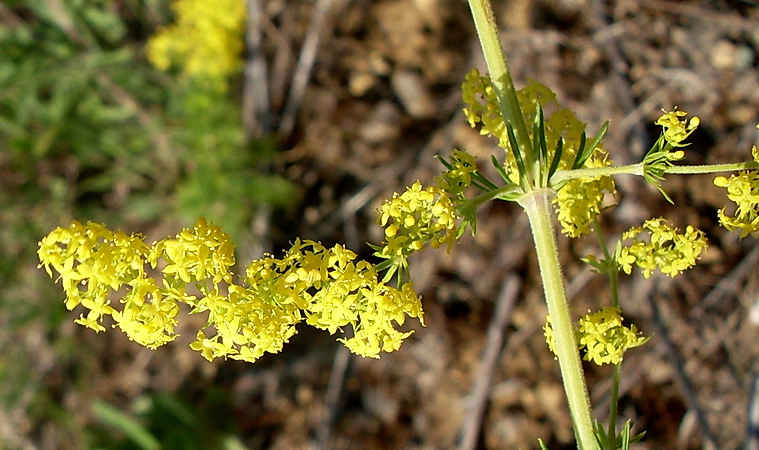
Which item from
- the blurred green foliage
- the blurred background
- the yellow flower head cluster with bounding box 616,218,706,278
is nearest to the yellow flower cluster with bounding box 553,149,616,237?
the yellow flower head cluster with bounding box 616,218,706,278

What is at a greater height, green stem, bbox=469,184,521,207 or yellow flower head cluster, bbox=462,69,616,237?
yellow flower head cluster, bbox=462,69,616,237

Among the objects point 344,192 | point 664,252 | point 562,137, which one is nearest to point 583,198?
point 562,137

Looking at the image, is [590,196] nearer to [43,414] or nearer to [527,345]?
[527,345]

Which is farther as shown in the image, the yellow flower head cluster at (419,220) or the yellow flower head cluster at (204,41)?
the yellow flower head cluster at (204,41)

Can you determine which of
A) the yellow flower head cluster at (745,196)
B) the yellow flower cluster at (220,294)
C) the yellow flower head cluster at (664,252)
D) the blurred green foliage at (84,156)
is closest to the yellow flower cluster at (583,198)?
the yellow flower head cluster at (664,252)

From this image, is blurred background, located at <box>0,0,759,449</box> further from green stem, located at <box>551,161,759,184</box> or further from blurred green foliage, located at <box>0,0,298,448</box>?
green stem, located at <box>551,161,759,184</box>

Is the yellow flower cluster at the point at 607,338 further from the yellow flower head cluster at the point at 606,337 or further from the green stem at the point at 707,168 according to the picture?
the green stem at the point at 707,168

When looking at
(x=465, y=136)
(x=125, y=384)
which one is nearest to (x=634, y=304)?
(x=465, y=136)
